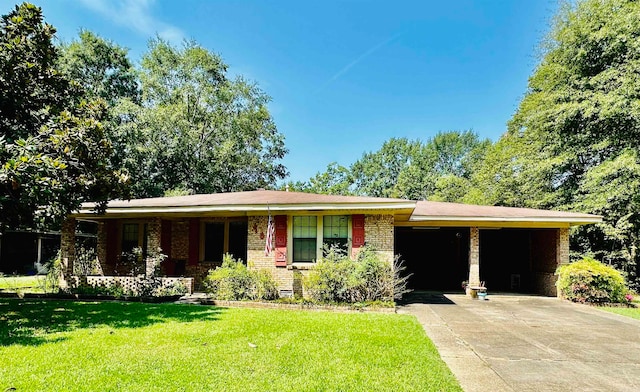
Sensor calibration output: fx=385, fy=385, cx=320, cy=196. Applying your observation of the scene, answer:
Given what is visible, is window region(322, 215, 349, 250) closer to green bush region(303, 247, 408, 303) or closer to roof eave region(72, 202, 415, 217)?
roof eave region(72, 202, 415, 217)

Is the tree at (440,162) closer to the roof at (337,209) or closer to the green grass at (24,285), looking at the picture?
the roof at (337,209)

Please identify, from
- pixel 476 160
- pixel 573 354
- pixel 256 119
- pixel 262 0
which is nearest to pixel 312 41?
pixel 262 0

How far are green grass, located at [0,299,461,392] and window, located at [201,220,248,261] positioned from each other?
4.80 m

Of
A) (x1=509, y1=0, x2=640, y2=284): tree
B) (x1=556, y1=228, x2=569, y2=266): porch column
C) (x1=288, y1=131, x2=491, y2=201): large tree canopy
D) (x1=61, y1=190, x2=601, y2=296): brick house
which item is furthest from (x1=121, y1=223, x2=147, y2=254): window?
(x1=288, y1=131, x2=491, y2=201): large tree canopy

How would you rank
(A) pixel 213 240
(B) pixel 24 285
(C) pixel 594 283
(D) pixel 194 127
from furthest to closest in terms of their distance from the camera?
(D) pixel 194 127, (B) pixel 24 285, (A) pixel 213 240, (C) pixel 594 283

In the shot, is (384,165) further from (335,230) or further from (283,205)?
(283,205)

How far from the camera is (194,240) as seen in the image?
44.4ft

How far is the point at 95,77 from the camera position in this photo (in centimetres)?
2491

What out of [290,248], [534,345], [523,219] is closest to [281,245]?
[290,248]

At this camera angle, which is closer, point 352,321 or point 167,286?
point 352,321

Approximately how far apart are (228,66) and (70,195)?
23528 millimetres

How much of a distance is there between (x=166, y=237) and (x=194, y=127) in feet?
50.0

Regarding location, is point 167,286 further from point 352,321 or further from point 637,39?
point 637,39

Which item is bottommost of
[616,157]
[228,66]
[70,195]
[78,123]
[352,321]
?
[352,321]
